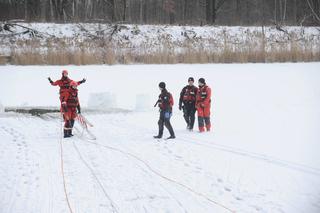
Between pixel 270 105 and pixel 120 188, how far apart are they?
34.5 feet

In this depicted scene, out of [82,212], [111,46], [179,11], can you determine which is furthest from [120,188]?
[179,11]

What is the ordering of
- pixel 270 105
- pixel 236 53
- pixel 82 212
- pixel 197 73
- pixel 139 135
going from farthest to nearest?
pixel 236 53 < pixel 197 73 < pixel 270 105 < pixel 139 135 < pixel 82 212

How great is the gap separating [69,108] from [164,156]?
350 cm

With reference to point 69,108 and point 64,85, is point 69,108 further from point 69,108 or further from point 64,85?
point 64,85

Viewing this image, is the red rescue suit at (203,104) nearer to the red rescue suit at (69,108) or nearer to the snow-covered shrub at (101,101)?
the red rescue suit at (69,108)

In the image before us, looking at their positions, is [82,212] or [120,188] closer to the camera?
[82,212]

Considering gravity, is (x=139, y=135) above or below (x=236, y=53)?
below

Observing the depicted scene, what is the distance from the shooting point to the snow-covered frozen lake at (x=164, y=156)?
285 inches

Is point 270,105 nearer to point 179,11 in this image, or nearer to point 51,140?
point 51,140

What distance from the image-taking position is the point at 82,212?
6762mm

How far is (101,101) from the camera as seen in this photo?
17.3 meters

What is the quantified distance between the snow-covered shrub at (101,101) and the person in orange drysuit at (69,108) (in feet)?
15.8

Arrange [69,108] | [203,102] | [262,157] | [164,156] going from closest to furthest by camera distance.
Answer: [262,157], [164,156], [69,108], [203,102]

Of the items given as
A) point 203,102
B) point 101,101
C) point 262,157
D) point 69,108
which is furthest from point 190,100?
point 101,101
